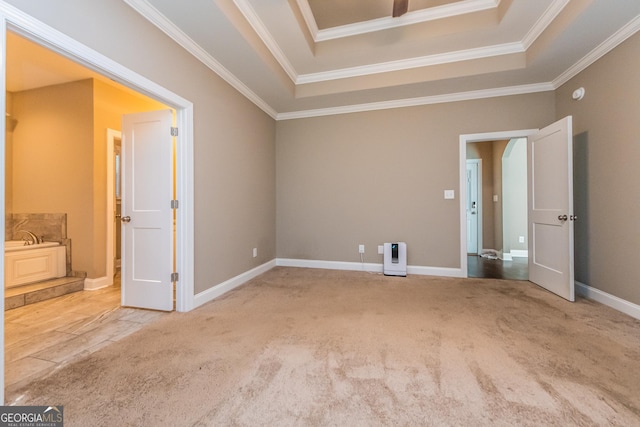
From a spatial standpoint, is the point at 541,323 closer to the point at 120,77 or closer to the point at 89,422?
the point at 89,422

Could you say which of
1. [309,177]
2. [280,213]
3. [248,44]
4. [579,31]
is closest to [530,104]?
[579,31]

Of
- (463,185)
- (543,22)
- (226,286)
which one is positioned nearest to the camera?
(543,22)

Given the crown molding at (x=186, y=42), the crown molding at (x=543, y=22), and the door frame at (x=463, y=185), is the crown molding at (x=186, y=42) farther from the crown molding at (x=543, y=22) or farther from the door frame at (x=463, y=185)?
the crown molding at (x=543, y=22)

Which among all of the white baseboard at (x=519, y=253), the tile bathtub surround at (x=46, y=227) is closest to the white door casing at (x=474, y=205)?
the white baseboard at (x=519, y=253)

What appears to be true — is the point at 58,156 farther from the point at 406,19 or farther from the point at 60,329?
the point at 406,19

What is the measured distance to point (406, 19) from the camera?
2855 millimetres

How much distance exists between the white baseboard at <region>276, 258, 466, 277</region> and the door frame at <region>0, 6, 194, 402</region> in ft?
A: 6.58

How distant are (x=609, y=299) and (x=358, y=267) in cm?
274

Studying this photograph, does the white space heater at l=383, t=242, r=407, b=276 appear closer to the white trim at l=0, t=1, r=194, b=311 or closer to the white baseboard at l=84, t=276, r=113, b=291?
the white trim at l=0, t=1, r=194, b=311

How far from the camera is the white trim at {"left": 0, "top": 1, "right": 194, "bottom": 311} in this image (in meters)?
1.56

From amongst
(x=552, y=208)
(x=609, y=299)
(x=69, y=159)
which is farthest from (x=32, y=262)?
(x=609, y=299)

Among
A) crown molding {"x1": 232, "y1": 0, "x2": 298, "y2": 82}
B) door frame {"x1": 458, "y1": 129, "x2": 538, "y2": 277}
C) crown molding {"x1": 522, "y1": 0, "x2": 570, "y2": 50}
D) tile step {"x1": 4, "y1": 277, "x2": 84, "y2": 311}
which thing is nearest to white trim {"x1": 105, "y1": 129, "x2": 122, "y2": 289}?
tile step {"x1": 4, "y1": 277, "x2": 84, "y2": 311}

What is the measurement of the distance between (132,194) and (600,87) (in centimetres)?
493

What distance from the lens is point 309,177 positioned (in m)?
4.36
